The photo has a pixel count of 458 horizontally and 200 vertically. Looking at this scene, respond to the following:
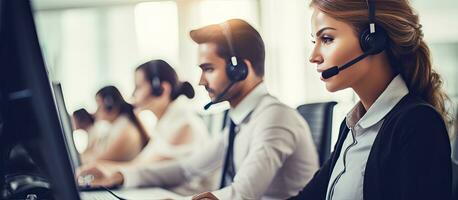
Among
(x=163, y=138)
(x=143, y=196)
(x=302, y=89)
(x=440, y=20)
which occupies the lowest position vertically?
(x=143, y=196)

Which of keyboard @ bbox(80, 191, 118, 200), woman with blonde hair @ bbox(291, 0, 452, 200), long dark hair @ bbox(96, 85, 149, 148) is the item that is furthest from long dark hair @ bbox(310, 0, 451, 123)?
keyboard @ bbox(80, 191, 118, 200)

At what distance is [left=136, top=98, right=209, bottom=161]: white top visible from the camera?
1.24m

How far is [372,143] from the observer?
3.38 feet

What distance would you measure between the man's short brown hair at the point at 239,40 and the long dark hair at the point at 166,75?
0.10 meters

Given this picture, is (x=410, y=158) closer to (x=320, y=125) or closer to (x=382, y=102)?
(x=382, y=102)

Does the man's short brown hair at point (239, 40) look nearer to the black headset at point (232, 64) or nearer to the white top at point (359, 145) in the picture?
the black headset at point (232, 64)

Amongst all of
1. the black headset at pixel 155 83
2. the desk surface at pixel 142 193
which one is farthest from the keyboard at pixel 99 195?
the black headset at pixel 155 83


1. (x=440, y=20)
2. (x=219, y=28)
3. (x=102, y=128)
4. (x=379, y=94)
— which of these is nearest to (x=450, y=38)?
(x=440, y=20)

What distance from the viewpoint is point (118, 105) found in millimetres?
1275

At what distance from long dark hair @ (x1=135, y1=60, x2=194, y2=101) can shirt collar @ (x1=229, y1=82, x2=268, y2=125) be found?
0.10m


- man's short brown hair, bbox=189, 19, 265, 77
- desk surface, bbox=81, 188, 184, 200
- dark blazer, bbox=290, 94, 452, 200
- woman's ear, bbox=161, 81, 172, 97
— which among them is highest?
man's short brown hair, bbox=189, 19, 265, 77

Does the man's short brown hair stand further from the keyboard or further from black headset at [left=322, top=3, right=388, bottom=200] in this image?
the keyboard

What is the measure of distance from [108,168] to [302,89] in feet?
1.56

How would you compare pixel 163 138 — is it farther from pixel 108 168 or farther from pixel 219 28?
pixel 219 28
